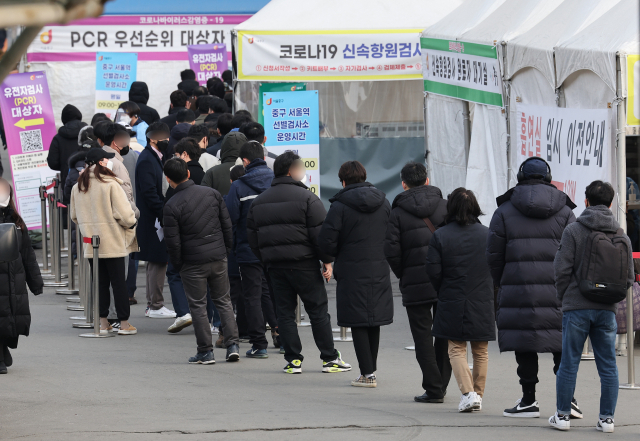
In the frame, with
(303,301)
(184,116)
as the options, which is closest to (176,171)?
(303,301)

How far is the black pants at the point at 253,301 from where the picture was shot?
8141 millimetres

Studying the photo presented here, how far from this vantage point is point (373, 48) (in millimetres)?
12164

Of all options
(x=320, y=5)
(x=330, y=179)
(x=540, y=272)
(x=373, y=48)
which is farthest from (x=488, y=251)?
(x=330, y=179)

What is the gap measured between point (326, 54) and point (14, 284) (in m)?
6.06

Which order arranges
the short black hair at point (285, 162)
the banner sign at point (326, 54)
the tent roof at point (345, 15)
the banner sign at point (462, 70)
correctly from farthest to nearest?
the tent roof at point (345, 15) < the banner sign at point (326, 54) < the banner sign at point (462, 70) < the short black hair at point (285, 162)

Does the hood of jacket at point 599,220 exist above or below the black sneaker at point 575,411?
above

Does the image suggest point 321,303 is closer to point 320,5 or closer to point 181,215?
point 181,215

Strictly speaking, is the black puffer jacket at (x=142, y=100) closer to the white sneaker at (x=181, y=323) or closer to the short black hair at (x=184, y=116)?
the short black hair at (x=184, y=116)

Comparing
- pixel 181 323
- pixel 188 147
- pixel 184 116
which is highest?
pixel 184 116

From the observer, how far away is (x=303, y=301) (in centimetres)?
759

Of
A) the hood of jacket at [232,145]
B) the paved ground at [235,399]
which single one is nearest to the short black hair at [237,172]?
the hood of jacket at [232,145]

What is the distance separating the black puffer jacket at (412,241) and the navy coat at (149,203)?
11.8 feet

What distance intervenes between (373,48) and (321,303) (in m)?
5.46

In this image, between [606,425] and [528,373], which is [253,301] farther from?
[606,425]
